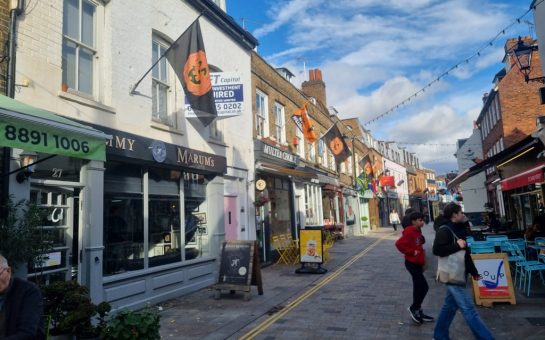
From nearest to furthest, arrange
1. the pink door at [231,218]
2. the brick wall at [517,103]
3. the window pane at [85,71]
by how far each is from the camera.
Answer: the window pane at [85,71]
the pink door at [231,218]
the brick wall at [517,103]

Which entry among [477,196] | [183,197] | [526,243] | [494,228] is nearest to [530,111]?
[477,196]

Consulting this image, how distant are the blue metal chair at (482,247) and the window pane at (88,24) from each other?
890cm

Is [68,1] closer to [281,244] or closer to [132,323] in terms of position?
[132,323]

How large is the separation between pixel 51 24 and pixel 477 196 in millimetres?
25447

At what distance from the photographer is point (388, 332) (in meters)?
Result: 5.90

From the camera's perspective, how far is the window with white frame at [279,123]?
52.8 feet

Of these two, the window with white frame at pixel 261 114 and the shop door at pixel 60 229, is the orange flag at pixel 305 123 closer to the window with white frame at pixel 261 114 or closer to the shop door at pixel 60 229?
the window with white frame at pixel 261 114

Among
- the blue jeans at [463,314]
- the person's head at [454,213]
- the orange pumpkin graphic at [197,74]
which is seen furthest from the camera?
the orange pumpkin graphic at [197,74]

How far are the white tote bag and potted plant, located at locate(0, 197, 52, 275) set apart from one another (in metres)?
5.21

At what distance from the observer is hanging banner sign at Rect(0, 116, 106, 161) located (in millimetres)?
4168

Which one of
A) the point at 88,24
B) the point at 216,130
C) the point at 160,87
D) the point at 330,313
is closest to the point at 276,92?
the point at 216,130

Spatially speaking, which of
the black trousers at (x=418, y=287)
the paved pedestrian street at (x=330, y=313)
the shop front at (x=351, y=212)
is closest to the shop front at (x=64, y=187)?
the paved pedestrian street at (x=330, y=313)

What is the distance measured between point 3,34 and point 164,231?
194 inches

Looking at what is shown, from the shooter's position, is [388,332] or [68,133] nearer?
[68,133]
